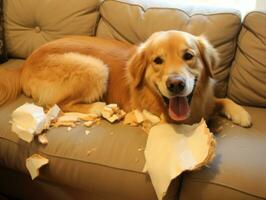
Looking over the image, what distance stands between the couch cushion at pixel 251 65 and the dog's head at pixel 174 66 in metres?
0.23

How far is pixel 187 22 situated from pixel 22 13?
3.49 ft

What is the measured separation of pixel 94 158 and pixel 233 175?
0.53m

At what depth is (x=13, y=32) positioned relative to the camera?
2.37m

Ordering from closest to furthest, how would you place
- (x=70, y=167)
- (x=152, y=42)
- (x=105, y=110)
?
(x=70, y=167) → (x=152, y=42) → (x=105, y=110)

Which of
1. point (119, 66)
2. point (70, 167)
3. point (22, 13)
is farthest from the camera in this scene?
point (22, 13)

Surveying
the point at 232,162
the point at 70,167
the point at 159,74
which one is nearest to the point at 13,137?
the point at 70,167

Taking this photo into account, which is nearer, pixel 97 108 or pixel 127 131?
pixel 127 131

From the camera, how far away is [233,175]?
1.28 meters

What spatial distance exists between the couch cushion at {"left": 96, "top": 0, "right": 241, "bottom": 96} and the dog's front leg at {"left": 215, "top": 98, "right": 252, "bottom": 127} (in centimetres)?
15

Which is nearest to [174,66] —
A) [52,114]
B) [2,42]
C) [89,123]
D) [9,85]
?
[89,123]

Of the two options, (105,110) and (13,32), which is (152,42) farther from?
(13,32)

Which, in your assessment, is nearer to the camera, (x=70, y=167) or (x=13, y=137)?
(x=70, y=167)

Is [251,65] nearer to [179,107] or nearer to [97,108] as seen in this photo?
[179,107]

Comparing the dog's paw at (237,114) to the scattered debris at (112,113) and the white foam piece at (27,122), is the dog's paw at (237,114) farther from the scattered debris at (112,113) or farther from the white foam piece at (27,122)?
the white foam piece at (27,122)
